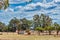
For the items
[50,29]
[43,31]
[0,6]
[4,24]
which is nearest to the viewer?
[0,6]

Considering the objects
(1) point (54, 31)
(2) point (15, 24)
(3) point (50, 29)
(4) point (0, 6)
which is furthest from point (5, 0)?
(2) point (15, 24)

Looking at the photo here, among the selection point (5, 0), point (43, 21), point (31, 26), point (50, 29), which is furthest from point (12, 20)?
point (5, 0)

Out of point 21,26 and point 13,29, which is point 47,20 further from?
point 13,29

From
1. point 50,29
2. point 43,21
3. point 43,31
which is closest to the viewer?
point 50,29

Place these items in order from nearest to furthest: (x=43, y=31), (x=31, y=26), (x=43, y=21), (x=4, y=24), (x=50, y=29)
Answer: (x=50, y=29) → (x=43, y=31) → (x=43, y=21) → (x=31, y=26) → (x=4, y=24)

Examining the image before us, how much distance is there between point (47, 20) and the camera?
109125 mm

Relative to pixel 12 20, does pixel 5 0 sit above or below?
above

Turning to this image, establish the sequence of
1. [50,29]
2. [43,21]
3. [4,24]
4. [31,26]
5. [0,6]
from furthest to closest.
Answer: [4,24]
[31,26]
[43,21]
[50,29]
[0,6]

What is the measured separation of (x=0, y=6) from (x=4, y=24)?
4030 inches

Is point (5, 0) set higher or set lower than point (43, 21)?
higher

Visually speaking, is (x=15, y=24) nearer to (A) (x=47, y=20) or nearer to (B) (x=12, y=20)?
(B) (x=12, y=20)

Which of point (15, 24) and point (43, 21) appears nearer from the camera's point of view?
point (43, 21)

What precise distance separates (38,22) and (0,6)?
79.7 metres

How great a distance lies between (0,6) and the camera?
101 ft
